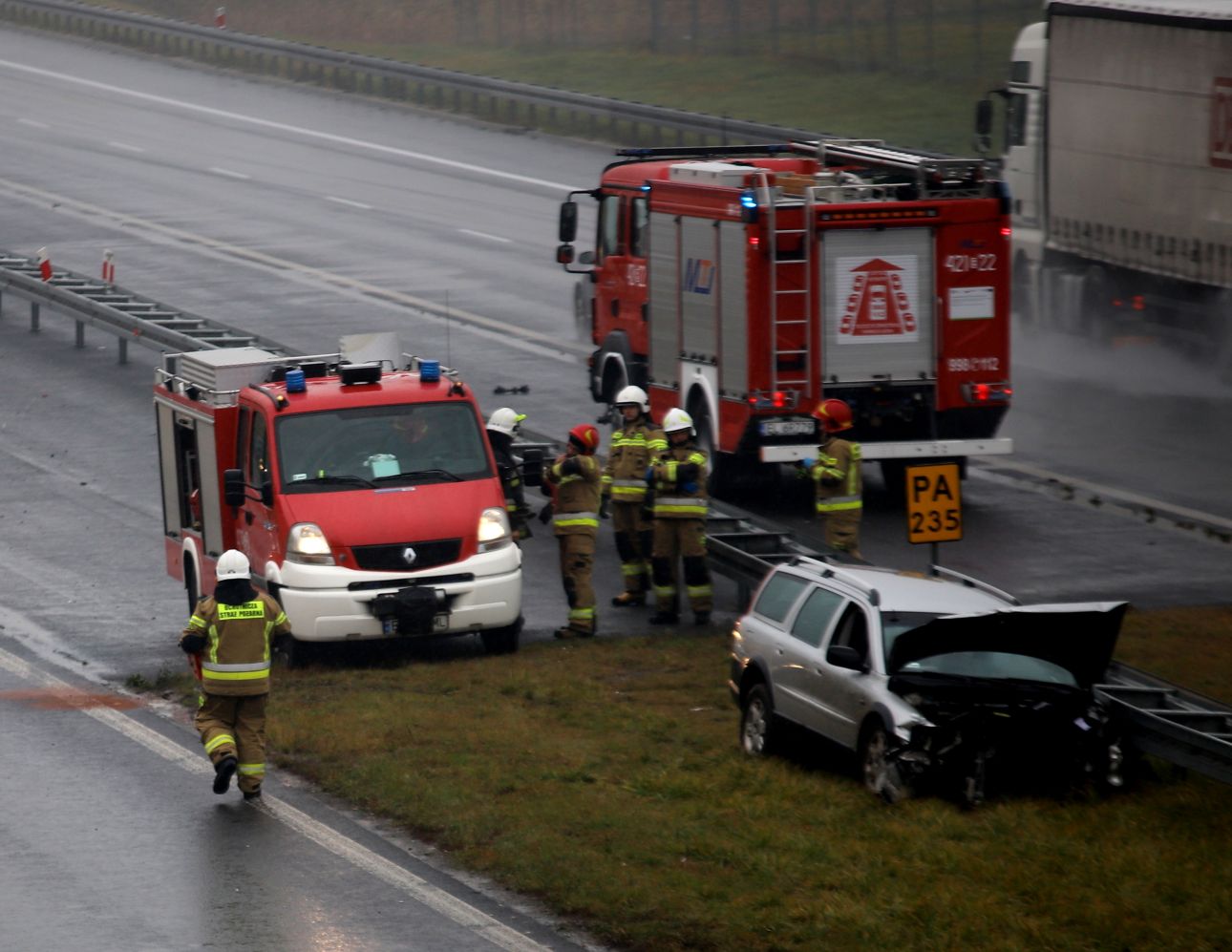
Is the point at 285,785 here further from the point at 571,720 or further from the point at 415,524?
the point at 415,524

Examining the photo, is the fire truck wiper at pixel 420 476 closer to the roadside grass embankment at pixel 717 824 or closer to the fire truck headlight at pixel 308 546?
the fire truck headlight at pixel 308 546

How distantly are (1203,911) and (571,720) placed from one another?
533 cm

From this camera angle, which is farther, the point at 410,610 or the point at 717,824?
the point at 410,610

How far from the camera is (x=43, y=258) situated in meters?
29.5

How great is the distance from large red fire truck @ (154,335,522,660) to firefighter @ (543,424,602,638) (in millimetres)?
714

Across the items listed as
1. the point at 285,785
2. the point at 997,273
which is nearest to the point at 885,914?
the point at 285,785

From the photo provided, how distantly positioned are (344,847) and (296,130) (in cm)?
3500

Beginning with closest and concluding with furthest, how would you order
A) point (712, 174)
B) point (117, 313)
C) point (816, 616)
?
point (816, 616) < point (712, 174) < point (117, 313)

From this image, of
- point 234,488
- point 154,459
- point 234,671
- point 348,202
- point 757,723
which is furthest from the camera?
point 348,202

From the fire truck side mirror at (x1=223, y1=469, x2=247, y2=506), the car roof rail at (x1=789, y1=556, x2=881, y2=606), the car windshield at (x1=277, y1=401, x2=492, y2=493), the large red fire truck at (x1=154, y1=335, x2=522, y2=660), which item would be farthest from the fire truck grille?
the car roof rail at (x1=789, y1=556, x2=881, y2=606)

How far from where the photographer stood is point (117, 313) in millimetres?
26969

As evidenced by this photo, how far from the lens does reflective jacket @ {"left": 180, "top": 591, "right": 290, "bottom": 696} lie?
12.9 meters

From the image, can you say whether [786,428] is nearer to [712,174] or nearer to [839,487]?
[712,174]

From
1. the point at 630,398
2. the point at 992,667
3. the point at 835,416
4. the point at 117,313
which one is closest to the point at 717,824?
the point at 992,667
